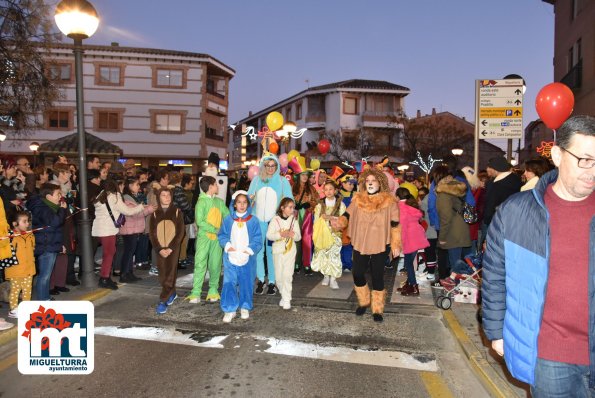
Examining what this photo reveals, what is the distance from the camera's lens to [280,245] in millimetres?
6527

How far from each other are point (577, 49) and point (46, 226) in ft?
72.5

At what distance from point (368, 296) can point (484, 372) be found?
212cm

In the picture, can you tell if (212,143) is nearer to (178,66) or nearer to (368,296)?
(178,66)

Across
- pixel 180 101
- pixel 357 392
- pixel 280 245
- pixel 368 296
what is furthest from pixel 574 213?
pixel 180 101

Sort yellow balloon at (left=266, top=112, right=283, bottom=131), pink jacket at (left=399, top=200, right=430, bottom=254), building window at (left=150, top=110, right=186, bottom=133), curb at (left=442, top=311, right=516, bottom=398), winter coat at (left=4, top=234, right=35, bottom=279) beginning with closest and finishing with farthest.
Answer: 1. curb at (left=442, top=311, right=516, bottom=398)
2. winter coat at (left=4, top=234, right=35, bottom=279)
3. pink jacket at (left=399, top=200, right=430, bottom=254)
4. yellow balloon at (left=266, top=112, right=283, bottom=131)
5. building window at (left=150, top=110, right=186, bottom=133)

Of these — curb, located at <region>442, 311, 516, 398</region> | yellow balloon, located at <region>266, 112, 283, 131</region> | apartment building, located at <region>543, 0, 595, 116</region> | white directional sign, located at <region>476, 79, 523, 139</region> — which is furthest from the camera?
apartment building, located at <region>543, 0, 595, 116</region>

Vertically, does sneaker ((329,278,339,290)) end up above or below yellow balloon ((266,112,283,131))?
below

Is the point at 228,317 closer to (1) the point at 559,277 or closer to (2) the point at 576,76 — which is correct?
(1) the point at 559,277

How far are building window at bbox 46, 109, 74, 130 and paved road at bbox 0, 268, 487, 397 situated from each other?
98.3ft

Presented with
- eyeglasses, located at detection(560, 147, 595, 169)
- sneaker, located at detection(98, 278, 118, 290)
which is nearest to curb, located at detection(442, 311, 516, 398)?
eyeglasses, located at detection(560, 147, 595, 169)

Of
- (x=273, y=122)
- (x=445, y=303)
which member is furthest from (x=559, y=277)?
(x=273, y=122)

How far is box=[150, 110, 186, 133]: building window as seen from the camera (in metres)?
32.9

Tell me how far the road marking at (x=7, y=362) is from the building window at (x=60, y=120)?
31.0 meters

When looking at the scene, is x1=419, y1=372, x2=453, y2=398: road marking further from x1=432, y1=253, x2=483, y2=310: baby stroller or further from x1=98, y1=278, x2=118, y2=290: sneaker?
x1=98, y1=278, x2=118, y2=290: sneaker
